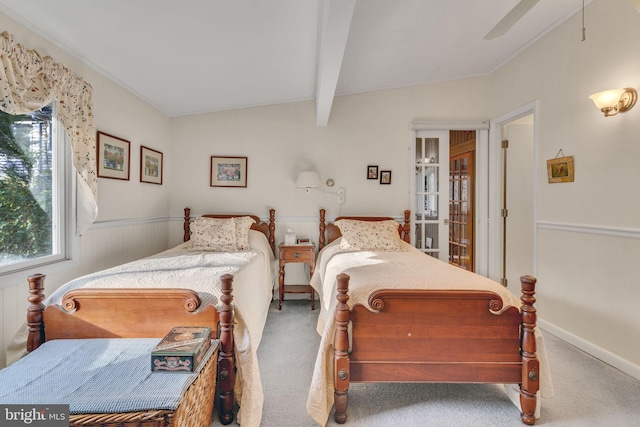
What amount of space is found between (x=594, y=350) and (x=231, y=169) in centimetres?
389

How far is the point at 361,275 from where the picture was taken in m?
2.00

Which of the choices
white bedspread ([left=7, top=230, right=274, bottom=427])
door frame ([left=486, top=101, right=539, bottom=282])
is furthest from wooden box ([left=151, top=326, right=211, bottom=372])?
door frame ([left=486, top=101, right=539, bottom=282])

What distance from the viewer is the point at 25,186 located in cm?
205

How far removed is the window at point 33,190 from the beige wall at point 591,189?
4.10 m

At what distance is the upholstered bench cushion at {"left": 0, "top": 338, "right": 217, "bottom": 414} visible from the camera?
3.69 ft

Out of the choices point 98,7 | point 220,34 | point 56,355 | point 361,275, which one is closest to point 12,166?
point 98,7

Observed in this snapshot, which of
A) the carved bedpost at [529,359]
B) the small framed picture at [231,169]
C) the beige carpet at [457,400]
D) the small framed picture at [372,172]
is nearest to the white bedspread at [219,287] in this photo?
the beige carpet at [457,400]

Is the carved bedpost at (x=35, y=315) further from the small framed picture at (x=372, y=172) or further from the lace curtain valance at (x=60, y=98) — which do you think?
the small framed picture at (x=372, y=172)

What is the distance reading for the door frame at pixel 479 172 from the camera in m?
3.78

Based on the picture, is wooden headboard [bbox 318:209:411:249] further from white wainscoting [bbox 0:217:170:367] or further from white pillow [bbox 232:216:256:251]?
white wainscoting [bbox 0:217:170:367]

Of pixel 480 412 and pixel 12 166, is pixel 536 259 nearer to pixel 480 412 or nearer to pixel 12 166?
pixel 480 412

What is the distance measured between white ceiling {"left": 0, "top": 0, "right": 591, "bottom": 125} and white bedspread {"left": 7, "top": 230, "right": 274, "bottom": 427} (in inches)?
63.5

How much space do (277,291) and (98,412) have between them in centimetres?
268

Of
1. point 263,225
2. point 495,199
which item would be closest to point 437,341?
point 263,225
